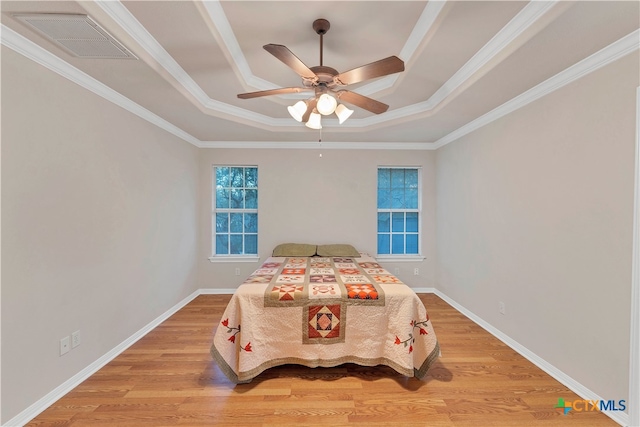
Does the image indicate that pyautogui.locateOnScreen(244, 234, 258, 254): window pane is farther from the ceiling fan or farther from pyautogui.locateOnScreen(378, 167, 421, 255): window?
the ceiling fan

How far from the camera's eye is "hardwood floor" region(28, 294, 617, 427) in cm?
174

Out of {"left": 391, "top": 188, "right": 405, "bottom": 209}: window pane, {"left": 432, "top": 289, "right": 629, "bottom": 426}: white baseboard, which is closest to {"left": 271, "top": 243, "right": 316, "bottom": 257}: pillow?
{"left": 391, "top": 188, "right": 405, "bottom": 209}: window pane

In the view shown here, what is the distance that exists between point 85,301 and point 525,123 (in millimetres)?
4108

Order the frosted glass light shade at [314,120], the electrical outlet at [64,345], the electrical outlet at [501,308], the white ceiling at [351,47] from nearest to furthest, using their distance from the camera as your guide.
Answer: the white ceiling at [351,47]
the electrical outlet at [64,345]
the frosted glass light shade at [314,120]
the electrical outlet at [501,308]

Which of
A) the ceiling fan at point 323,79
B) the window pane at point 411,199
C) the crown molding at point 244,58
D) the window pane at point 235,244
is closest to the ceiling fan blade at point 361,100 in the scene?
the ceiling fan at point 323,79

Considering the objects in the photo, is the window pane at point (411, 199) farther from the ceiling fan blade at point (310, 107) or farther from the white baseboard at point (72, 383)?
the white baseboard at point (72, 383)

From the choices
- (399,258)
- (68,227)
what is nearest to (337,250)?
(399,258)

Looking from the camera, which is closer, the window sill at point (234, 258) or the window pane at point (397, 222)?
the window sill at point (234, 258)

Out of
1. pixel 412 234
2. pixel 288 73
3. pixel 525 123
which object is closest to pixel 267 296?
pixel 288 73

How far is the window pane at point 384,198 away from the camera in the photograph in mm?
4434

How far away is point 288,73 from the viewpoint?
2.51 meters

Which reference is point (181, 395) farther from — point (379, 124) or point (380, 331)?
point (379, 124)

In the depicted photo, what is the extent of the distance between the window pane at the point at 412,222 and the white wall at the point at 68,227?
3.62 meters

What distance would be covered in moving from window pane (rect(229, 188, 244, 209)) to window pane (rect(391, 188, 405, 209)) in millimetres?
2488
